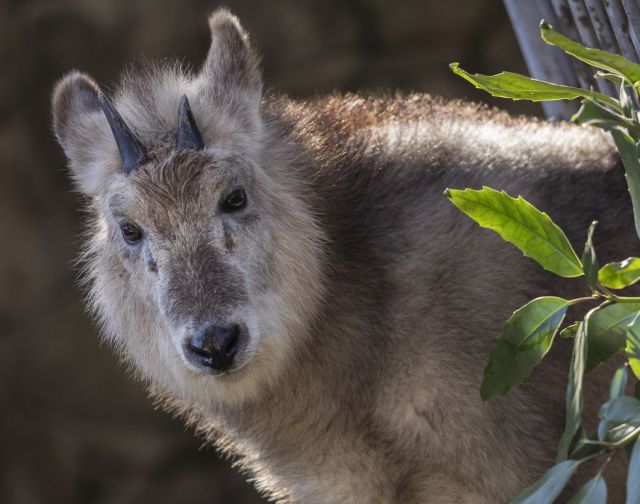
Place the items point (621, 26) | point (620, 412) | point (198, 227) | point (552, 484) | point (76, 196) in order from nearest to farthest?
1. point (620, 412)
2. point (552, 484)
3. point (198, 227)
4. point (621, 26)
5. point (76, 196)

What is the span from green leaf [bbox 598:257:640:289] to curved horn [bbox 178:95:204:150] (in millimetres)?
1184

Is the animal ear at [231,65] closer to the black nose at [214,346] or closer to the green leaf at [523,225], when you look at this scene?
the black nose at [214,346]

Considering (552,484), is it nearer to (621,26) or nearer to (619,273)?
(619,273)

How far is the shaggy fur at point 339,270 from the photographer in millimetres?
2703

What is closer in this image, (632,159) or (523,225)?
(632,159)

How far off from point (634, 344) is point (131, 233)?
1.41m

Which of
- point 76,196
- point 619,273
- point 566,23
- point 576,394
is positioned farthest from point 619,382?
point 76,196

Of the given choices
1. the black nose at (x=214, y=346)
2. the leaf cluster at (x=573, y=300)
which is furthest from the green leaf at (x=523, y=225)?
the black nose at (x=214, y=346)

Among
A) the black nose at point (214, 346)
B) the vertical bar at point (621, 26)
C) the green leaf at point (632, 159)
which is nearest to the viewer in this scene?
the green leaf at point (632, 159)

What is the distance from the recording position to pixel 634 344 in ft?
5.66

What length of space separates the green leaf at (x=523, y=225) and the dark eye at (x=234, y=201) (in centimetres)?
89

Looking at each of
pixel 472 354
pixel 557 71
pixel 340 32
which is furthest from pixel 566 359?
pixel 340 32

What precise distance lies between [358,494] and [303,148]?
92cm

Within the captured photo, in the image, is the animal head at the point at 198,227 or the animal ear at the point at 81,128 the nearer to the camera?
the animal head at the point at 198,227
